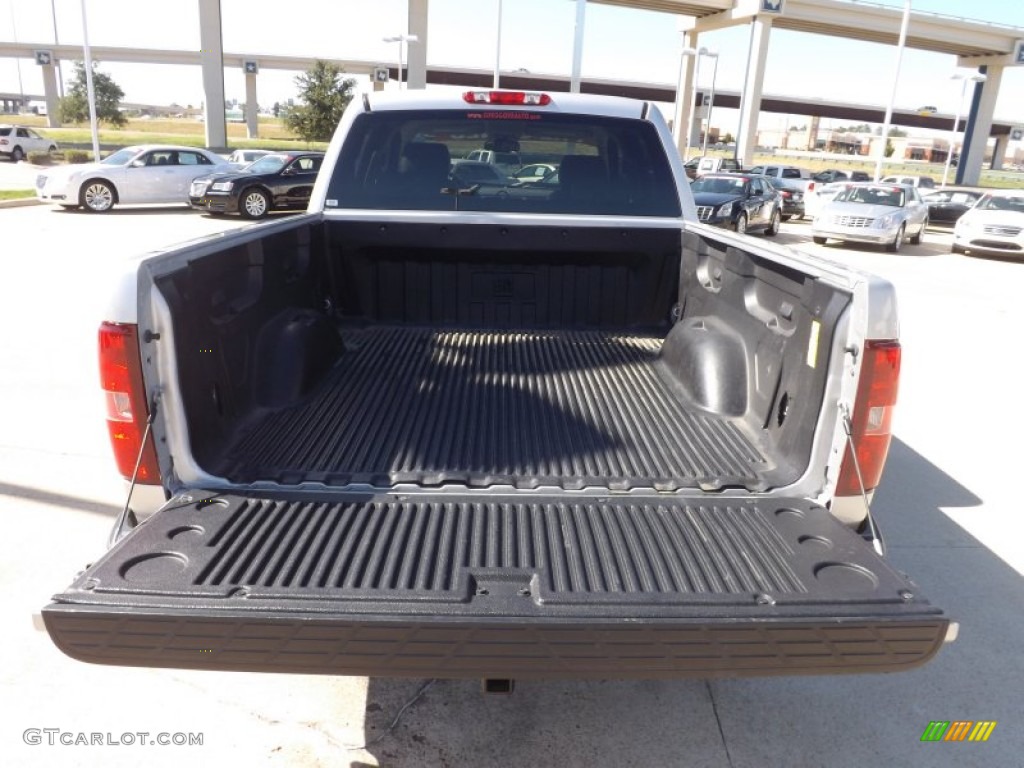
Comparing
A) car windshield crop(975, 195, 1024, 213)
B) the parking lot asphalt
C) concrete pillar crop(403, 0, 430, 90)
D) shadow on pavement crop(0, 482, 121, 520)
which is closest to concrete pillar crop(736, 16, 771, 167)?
concrete pillar crop(403, 0, 430, 90)

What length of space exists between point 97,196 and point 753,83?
32.3m

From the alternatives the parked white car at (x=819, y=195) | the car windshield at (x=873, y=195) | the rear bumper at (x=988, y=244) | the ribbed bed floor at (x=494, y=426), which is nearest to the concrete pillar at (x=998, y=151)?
the parked white car at (x=819, y=195)

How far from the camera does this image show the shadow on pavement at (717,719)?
8.66 feet

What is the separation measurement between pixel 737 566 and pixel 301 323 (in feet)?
7.45

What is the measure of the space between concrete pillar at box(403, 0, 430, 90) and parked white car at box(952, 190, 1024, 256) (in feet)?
72.8

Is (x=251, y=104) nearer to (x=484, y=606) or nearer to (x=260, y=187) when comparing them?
(x=260, y=187)

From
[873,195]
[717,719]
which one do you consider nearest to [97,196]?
[873,195]

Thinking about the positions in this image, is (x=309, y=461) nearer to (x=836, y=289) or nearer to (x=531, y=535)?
(x=531, y=535)

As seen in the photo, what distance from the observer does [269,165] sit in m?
19.6

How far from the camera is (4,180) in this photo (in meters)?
26.4

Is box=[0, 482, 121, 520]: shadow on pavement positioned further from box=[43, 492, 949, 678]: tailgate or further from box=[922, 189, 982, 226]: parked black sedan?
box=[922, 189, 982, 226]: parked black sedan

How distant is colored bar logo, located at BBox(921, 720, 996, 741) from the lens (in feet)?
9.16

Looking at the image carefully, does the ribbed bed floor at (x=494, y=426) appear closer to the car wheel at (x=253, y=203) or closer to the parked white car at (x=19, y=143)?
the car wheel at (x=253, y=203)

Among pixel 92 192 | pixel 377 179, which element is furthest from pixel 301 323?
pixel 92 192
